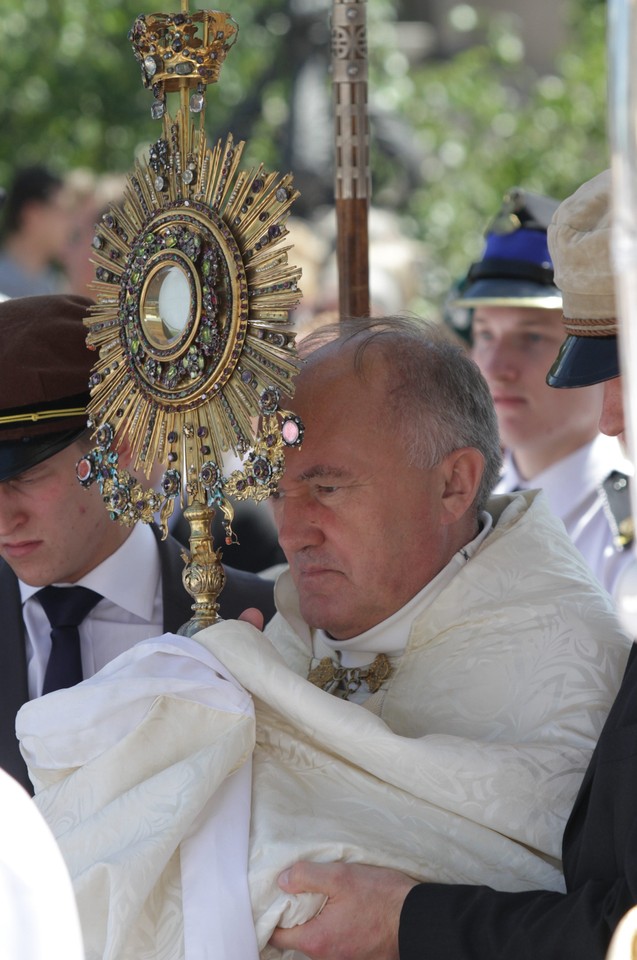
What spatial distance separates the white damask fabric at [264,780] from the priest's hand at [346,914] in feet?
0.09

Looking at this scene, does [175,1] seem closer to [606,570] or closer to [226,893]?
[606,570]

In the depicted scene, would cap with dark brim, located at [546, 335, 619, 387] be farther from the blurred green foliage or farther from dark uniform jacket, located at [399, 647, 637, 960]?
the blurred green foliage

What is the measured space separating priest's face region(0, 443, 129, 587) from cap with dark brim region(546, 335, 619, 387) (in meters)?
0.98

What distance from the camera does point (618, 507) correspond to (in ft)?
12.4

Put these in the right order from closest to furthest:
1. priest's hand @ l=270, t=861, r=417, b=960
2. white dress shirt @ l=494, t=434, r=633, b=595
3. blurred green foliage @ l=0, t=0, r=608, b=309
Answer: priest's hand @ l=270, t=861, r=417, b=960
white dress shirt @ l=494, t=434, r=633, b=595
blurred green foliage @ l=0, t=0, r=608, b=309

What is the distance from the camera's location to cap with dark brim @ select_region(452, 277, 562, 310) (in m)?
4.09

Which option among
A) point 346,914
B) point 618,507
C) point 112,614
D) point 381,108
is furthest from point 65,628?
point 381,108

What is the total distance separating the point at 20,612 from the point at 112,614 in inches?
6.8

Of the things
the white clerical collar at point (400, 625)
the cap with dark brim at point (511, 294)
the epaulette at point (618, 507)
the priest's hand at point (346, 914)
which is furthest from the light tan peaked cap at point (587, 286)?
the cap with dark brim at point (511, 294)

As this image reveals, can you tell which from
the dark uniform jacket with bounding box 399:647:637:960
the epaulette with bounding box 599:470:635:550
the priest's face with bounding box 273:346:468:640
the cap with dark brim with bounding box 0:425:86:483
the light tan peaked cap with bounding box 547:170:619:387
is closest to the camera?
the dark uniform jacket with bounding box 399:647:637:960

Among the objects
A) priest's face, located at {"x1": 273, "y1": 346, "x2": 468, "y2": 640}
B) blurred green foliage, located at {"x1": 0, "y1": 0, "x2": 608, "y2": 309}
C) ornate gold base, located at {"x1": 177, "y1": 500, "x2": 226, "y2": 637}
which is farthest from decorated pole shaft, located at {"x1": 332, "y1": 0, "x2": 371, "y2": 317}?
blurred green foliage, located at {"x1": 0, "y1": 0, "x2": 608, "y2": 309}

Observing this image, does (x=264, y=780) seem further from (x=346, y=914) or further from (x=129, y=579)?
(x=129, y=579)

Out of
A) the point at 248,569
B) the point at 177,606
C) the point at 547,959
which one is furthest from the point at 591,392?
the point at 547,959

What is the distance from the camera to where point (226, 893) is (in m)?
1.96
